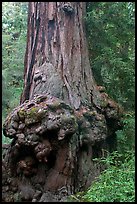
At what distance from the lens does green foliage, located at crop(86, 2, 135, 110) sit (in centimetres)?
556

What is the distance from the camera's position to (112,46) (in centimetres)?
587

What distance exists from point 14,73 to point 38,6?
9.36 ft

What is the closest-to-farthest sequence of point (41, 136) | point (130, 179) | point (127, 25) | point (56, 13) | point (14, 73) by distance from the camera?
point (130, 179), point (41, 136), point (56, 13), point (127, 25), point (14, 73)

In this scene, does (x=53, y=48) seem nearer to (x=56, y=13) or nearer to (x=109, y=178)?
(x=56, y=13)

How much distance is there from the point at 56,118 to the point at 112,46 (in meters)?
2.46

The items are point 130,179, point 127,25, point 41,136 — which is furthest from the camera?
point 127,25

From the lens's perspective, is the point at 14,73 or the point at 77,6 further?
the point at 14,73

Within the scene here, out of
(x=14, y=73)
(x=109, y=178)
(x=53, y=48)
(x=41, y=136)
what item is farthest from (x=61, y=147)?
(x=14, y=73)

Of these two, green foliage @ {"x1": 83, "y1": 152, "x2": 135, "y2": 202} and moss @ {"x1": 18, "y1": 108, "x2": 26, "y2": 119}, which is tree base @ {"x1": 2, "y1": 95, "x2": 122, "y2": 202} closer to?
moss @ {"x1": 18, "y1": 108, "x2": 26, "y2": 119}

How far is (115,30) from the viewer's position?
19.2ft

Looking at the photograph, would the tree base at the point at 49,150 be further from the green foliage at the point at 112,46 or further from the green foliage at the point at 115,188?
the green foliage at the point at 112,46

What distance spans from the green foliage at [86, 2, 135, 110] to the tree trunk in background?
48 cm

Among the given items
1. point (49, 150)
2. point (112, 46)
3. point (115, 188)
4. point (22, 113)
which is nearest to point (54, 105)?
point (22, 113)

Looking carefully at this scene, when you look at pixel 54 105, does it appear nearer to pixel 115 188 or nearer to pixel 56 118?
pixel 56 118
